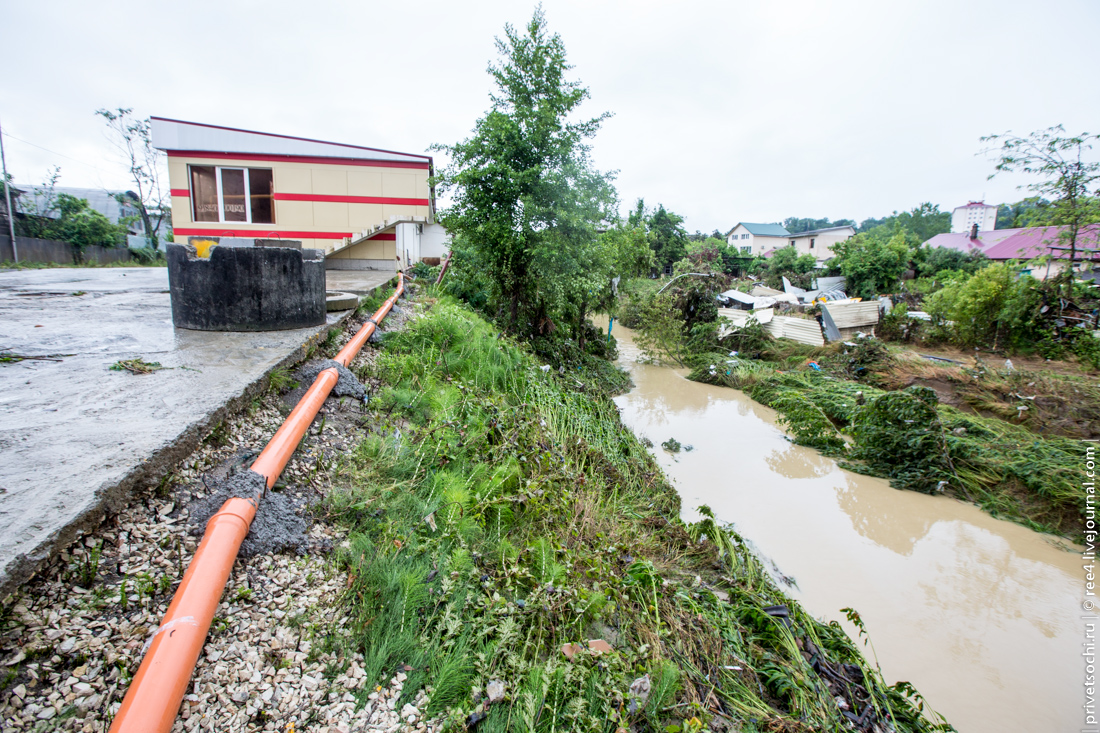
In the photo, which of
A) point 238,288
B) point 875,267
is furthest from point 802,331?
point 875,267

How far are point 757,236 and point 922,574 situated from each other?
61425 millimetres

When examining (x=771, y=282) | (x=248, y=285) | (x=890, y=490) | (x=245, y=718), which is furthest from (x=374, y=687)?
(x=771, y=282)

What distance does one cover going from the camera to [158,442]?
75.1 inches

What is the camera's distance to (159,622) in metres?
1.49

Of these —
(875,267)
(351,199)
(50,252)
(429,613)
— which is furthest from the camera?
(875,267)

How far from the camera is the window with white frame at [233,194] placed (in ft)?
35.7

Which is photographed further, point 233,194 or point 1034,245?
point 1034,245

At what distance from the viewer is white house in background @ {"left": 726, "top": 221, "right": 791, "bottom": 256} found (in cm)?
5841

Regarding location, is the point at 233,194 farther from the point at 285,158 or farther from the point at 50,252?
the point at 50,252

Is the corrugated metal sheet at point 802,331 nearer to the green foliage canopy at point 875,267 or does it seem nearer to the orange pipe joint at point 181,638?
the green foliage canopy at point 875,267

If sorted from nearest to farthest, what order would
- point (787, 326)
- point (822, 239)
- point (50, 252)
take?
point (787, 326) → point (50, 252) → point (822, 239)

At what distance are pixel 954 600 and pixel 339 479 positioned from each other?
5073 millimetres

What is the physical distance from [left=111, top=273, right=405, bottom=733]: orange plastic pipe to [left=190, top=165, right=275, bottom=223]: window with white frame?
11128mm

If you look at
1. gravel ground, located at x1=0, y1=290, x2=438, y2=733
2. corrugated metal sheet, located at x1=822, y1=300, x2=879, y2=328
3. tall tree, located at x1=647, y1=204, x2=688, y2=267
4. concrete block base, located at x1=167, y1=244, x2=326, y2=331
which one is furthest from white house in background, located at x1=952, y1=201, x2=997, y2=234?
gravel ground, located at x1=0, y1=290, x2=438, y2=733
